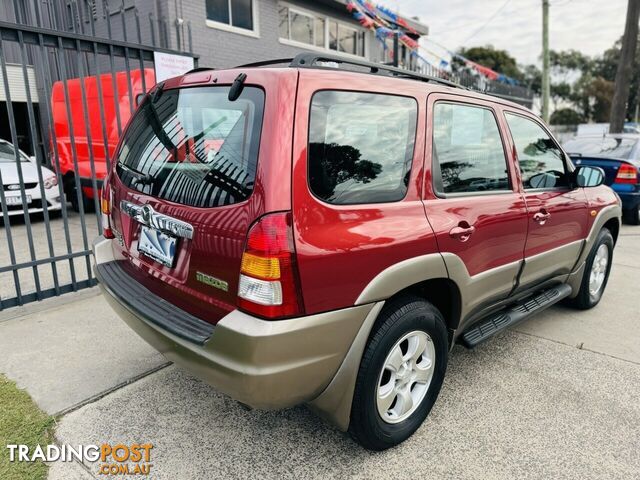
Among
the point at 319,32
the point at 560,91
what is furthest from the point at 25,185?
the point at 560,91

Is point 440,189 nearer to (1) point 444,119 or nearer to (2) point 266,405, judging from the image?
(1) point 444,119

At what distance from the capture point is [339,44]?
14.3m

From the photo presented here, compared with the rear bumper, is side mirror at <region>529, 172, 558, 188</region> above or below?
above

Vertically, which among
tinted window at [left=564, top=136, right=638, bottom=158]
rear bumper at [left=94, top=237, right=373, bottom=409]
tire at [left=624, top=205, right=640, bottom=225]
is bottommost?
tire at [left=624, top=205, right=640, bottom=225]

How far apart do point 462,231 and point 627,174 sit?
7.11 metres

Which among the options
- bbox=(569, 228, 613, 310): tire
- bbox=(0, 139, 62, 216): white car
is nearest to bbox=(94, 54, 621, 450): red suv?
bbox=(569, 228, 613, 310): tire

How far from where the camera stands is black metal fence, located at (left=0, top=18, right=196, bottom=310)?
375cm

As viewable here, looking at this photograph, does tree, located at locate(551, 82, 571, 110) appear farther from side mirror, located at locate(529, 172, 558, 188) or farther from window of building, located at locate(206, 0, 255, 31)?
side mirror, located at locate(529, 172, 558, 188)

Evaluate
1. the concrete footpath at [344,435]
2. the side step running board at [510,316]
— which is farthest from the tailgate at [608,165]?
the side step running board at [510,316]

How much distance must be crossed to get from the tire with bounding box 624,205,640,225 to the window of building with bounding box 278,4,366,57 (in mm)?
8867

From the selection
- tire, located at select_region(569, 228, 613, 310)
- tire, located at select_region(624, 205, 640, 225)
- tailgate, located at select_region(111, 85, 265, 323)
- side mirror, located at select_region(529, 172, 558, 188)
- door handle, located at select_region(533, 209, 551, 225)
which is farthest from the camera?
tire, located at select_region(624, 205, 640, 225)

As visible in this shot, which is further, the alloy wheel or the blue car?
the blue car

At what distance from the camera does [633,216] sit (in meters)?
8.43

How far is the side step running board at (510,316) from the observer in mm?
2816
